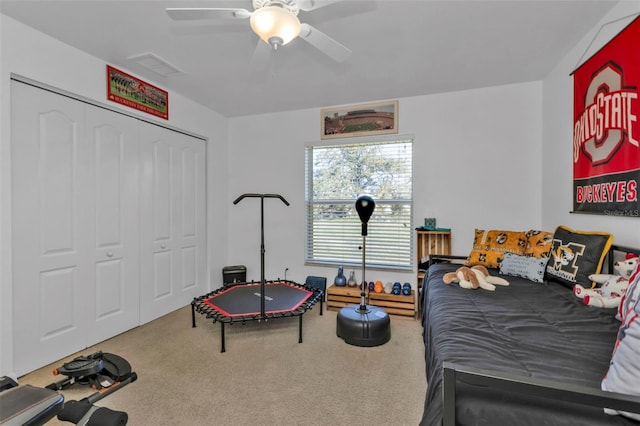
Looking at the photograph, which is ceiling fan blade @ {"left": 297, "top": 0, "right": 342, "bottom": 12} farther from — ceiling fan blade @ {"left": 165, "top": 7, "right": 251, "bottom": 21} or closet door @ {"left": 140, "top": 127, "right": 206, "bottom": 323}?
closet door @ {"left": 140, "top": 127, "right": 206, "bottom": 323}

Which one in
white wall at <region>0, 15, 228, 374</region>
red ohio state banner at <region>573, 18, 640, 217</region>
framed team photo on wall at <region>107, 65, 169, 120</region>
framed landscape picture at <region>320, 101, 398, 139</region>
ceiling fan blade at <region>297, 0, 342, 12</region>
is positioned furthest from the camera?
framed landscape picture at <region>320, 101, 398, 139</region>

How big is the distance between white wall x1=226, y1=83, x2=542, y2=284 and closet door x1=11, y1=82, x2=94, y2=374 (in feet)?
6.95

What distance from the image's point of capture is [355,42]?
7.73ft

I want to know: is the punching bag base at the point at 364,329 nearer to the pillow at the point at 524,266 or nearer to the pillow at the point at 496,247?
the pillow at the point at 496,247

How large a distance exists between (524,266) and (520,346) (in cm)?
138

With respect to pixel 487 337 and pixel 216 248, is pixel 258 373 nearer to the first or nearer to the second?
pixel 487 337

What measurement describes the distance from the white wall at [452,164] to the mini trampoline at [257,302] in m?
0.72

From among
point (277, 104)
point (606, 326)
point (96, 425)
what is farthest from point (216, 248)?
point (606, 326)

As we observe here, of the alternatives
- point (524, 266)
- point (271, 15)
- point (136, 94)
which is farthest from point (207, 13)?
point (524, 266)

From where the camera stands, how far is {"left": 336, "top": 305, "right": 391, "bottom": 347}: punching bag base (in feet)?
8.47

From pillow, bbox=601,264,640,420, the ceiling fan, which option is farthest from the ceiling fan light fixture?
pillow, bbox=601,264,640,420

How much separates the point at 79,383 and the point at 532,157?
4.49 metres

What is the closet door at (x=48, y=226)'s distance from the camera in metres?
2.14

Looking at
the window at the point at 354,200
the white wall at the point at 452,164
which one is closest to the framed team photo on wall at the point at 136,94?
the white wall at the point at 452,164
